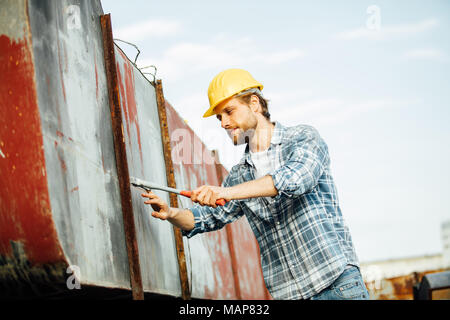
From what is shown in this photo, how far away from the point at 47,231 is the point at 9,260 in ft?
0.92

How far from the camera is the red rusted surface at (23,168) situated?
7.09ft

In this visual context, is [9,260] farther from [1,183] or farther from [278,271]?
[278,271]

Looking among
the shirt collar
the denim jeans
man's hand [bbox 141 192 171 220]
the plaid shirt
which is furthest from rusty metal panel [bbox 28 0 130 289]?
the denim jeans

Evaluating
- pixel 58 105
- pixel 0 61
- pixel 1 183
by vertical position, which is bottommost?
pixel 1 183

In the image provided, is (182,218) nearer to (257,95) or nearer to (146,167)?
(146,167)

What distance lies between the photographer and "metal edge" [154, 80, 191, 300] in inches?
160

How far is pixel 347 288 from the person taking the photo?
117 inches

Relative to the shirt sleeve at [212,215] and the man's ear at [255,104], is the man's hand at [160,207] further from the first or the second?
the man's ear at [255,104]

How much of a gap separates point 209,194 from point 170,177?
4.59 feet

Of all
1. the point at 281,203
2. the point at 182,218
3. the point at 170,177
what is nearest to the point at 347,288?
the point at 281,203

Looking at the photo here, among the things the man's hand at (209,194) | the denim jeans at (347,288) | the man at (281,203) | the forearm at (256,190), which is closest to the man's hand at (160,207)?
the man at (281,203)

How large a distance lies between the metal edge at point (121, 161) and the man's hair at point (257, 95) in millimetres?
876
